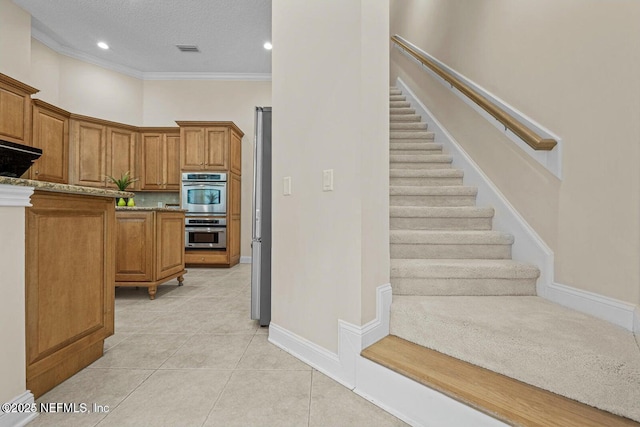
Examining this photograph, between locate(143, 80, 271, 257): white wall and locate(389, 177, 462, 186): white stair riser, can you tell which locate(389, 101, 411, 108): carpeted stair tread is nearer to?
locate(389, 177, 462, 186): white stair riser

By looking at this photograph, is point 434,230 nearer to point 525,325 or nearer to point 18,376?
point 525,325

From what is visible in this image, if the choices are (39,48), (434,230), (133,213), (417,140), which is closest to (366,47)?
(434,230)

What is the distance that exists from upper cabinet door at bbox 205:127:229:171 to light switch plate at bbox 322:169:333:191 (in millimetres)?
3577

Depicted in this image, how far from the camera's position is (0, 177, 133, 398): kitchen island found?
130 centimetres

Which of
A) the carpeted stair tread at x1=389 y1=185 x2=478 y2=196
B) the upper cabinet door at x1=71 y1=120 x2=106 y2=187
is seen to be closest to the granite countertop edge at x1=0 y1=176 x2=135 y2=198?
the carpeted stair tread at x1=389 y1=185 x2=478 y2=196

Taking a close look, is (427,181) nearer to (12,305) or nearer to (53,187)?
(53,187)

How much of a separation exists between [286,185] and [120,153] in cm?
449

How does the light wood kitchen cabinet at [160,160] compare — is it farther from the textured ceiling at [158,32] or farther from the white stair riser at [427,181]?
the white stair riser at [427,181]

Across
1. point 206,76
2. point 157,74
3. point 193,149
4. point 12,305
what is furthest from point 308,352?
point 157,74

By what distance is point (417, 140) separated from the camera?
11.2 feet

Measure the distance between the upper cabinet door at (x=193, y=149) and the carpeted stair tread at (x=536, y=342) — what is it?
4200 mm

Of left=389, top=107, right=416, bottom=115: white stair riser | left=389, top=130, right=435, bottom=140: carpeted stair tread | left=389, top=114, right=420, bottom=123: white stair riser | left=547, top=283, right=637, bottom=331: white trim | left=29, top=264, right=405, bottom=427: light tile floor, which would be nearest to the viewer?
left=29, top=264, right=405, bottom=427: light tile floor

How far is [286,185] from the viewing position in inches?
75.5

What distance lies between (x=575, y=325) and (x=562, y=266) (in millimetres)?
486
